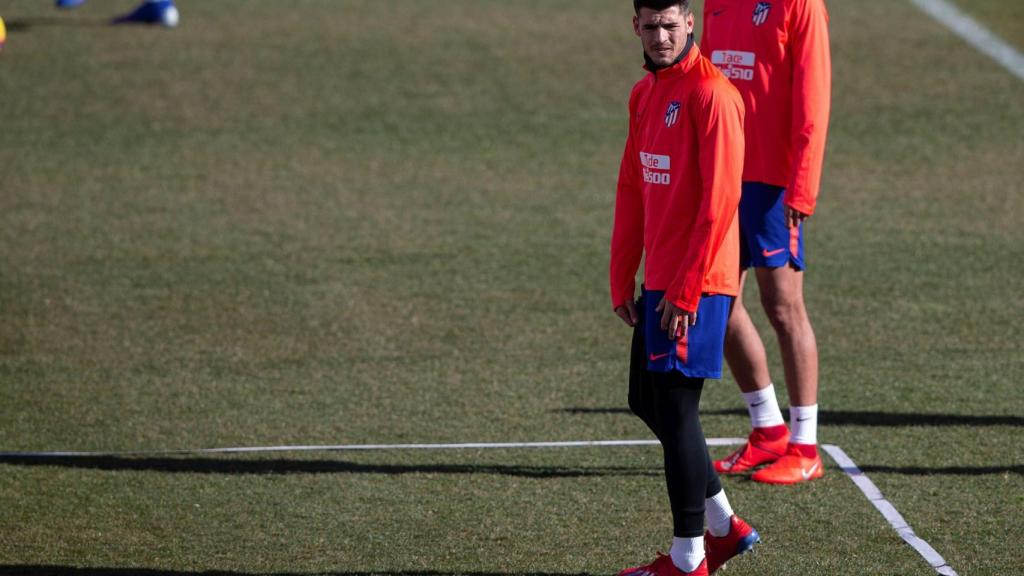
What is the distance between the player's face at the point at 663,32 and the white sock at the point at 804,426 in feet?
6.42

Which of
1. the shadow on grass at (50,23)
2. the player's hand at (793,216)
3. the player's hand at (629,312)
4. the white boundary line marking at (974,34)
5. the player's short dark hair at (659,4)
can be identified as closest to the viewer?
the player's short dark hair at (659,4)

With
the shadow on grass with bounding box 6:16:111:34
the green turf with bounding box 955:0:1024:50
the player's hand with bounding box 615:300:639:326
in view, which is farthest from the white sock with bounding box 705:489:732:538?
the shadow on grass with bounding box 6:16:111:34

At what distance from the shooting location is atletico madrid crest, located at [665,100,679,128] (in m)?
4.62

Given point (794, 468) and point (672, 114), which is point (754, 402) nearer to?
point (794, 468)

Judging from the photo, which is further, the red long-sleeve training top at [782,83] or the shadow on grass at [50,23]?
the shadow on grass at [50,23]

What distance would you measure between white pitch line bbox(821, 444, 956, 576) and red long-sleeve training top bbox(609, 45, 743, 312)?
1.24m

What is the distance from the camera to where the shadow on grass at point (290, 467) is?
6090 mm

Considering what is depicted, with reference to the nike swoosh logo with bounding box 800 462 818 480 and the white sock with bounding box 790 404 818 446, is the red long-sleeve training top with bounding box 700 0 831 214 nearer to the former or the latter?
the white sock with bounding box 790 404 818 446

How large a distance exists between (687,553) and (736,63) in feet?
7.13

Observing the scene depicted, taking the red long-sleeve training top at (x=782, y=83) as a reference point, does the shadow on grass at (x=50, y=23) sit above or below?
above

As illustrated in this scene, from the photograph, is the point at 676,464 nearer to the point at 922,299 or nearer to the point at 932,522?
the point at 932,522

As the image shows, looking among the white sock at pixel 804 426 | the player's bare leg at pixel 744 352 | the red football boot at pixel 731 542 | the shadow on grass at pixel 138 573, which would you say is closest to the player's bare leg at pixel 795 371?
the white sock at pixel 804 426

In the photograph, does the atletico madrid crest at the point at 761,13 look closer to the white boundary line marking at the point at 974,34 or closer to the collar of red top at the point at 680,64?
the collar of red top at the point at 680,64

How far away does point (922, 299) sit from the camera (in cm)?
852
